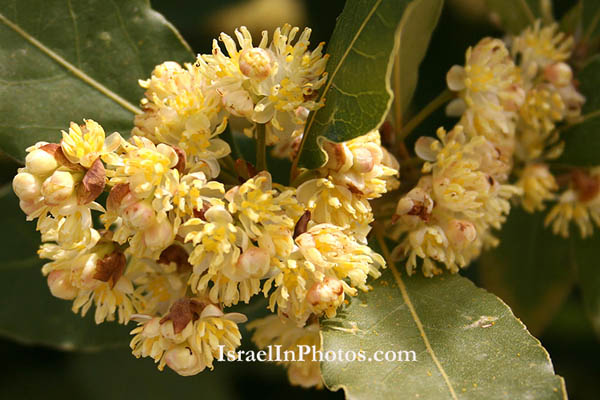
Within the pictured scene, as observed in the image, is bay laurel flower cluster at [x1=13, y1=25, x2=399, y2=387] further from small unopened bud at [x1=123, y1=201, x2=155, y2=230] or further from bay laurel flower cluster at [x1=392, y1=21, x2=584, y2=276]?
bay laurel flower cluster at [x1=392, y1=21, x2=584, y2=276]

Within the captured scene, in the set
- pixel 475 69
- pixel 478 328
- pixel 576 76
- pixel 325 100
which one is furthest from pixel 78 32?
pixel 576 76

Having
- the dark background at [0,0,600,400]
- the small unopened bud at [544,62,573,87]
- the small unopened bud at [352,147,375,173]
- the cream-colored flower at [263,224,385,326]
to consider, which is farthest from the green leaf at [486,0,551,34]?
the cream-colored flower at [263,224,385,326]

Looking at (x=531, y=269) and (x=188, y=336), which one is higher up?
(x=188, y=336)

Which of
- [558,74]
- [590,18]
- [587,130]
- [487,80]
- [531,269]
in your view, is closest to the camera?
[487,80]

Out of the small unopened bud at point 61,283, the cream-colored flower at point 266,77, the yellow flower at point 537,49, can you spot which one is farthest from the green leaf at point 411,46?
the small unopened bud at point 61,283

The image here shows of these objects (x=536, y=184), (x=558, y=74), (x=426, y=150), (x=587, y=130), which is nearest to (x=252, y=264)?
(x=426, y=150)

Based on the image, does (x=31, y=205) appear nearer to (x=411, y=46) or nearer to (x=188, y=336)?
(x=188, y=336)

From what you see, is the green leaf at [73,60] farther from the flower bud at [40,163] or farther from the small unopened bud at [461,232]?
the small unopened bud at [461,232]
